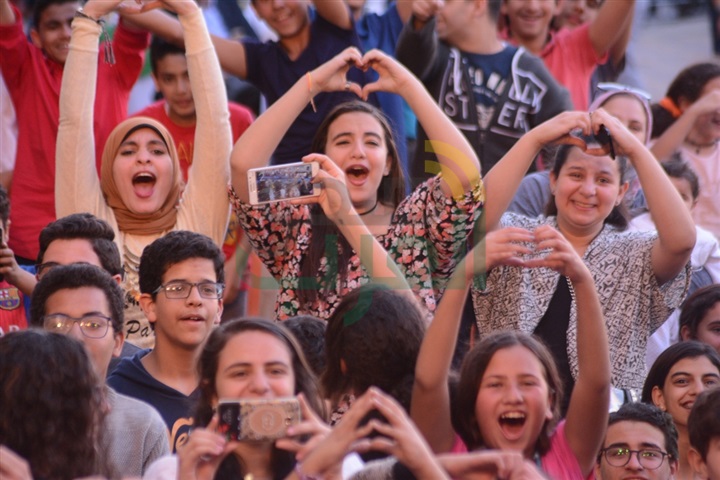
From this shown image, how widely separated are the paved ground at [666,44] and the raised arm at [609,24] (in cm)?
513

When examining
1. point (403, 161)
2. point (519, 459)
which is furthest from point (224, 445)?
point (403, 161)

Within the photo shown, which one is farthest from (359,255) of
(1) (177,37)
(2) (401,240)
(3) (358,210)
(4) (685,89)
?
(4) (685,89)

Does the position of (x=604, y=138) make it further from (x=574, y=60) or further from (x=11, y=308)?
(x=574, y=60)

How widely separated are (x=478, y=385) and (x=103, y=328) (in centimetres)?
117

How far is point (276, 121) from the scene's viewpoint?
5.02 m

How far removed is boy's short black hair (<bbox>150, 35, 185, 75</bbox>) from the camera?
633cm

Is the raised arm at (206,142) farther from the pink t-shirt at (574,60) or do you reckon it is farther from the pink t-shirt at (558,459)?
the pink t-shirt at (574,60)

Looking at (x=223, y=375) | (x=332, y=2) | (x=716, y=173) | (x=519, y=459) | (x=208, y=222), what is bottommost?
(x=519, y=459)

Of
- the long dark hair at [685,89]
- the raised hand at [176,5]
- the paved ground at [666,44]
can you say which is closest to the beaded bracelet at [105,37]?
the raised hand at [176,5]

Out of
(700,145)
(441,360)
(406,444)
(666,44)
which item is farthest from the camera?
(666,44)

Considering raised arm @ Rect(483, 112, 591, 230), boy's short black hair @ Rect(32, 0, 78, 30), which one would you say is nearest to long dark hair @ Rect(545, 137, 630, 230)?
raised arm @ Rect(483, 112, 591, 230)

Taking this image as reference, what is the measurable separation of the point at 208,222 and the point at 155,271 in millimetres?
717

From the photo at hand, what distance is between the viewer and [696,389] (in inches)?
191

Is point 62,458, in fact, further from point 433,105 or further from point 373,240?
point 433,105
